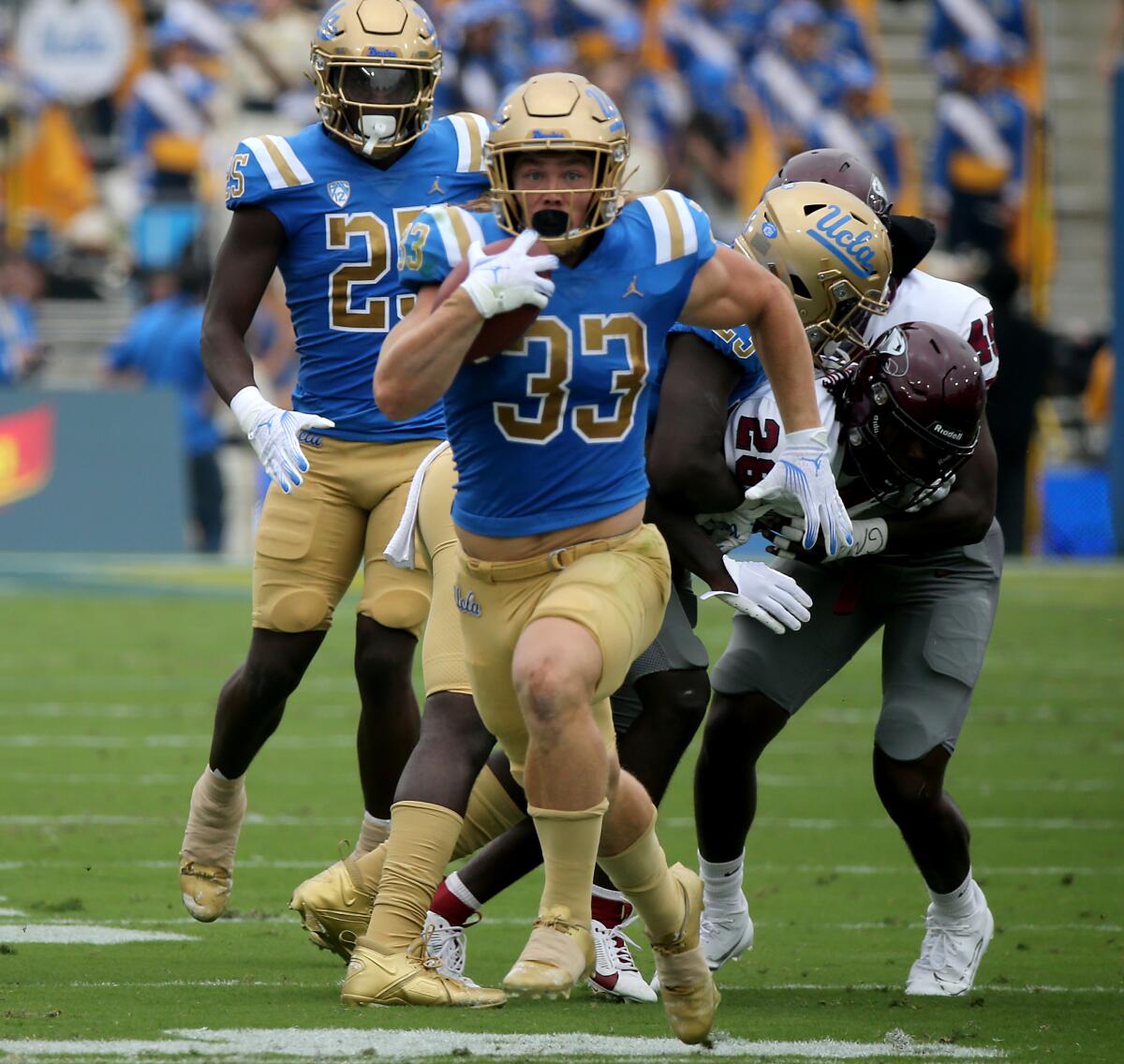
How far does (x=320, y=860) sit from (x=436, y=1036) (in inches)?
97.4

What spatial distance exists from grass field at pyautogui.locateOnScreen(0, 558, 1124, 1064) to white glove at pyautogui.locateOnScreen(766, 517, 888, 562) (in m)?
0.94

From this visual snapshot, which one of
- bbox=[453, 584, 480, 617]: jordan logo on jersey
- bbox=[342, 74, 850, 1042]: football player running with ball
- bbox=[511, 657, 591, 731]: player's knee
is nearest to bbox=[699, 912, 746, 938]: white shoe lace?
bbox=[342, 74, 850, 1042]: football player running with ball

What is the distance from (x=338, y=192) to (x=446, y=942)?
1.65 metres

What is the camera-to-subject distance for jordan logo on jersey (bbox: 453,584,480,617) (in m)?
4.09

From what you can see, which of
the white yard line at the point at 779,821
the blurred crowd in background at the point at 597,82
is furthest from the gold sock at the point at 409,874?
the blurred crowd in background at the point at 597,82

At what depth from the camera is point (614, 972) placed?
4750 millimetres

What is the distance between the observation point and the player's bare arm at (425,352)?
12.3ft

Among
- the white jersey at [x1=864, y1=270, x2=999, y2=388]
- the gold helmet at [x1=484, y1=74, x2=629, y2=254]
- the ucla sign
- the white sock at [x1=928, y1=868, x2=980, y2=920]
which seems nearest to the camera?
the gold helmet at [x1=484, y1=74, x2=629, y2=254]

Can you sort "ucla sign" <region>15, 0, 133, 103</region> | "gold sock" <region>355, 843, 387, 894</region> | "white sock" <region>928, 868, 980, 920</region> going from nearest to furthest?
1. "gold sock" <region>355, 843, 387, 894</region>
2. "white sock" <region>928, 868, 980, 920</region>
3. "ucla sign" <region>15, 0, 133, 103</region>

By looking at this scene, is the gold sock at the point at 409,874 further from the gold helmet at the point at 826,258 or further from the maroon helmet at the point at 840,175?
the maroon helmet at the point at 840,175

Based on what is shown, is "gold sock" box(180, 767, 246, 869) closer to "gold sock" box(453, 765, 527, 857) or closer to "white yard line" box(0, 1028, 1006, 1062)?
"gold sock" box(453, 765, 527, 857)

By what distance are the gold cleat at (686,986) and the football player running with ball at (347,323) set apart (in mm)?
1196

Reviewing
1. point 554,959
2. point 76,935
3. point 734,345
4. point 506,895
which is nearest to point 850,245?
point 734,345

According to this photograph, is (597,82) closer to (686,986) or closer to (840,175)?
(840,175)
